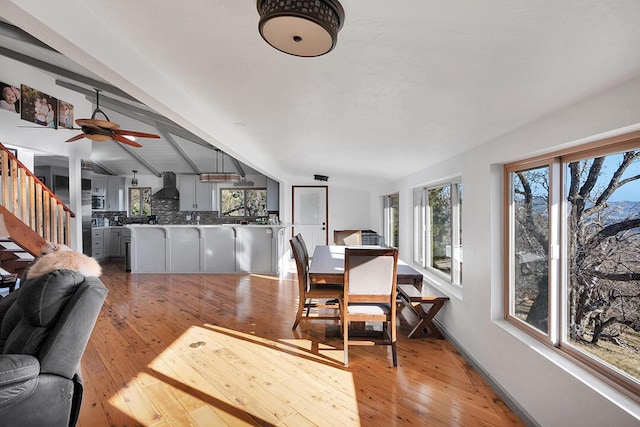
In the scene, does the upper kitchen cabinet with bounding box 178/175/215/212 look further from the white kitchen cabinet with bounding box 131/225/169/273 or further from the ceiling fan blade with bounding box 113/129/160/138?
the ceiling fan blade with bounding box 113/129/160/138

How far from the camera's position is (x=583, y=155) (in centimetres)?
166

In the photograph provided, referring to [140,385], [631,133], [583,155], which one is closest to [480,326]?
[583,155]

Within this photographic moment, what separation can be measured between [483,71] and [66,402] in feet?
8.47

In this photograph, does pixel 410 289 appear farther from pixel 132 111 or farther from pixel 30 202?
pixel 132 111

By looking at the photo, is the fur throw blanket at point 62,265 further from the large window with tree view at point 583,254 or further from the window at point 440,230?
the window at point 440,230

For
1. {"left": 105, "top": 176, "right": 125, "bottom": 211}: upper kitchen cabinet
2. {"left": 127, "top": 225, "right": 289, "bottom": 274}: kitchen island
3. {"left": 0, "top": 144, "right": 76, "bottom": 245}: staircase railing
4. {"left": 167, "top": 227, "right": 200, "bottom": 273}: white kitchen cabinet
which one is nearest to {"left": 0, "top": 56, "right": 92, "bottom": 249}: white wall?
{"left": 0, "top": 144, "right": 76, "bottom": 245}: staircase railing

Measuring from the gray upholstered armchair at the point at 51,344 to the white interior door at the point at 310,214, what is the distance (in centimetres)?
632

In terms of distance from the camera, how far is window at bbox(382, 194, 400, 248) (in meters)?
5.95

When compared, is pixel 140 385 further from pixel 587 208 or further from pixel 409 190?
pixel 409 190

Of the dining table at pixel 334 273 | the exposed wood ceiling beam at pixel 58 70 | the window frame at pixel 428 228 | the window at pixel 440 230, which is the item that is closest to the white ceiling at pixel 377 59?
the window frame at pixel 428 228

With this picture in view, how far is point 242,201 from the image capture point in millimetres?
8867

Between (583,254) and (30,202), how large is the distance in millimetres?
5746

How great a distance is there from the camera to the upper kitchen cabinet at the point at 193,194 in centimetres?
859

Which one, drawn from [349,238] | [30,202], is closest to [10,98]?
[30,202]
